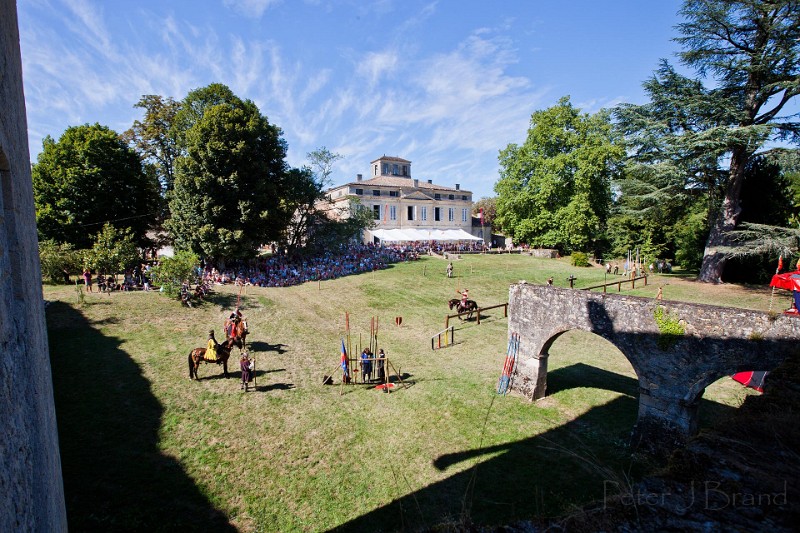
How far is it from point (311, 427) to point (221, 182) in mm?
19150

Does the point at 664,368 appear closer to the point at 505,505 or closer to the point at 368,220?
the point at 505,505

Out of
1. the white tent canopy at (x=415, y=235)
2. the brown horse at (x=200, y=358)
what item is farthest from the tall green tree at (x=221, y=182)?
the white tent canopy at (x=415, y=235)

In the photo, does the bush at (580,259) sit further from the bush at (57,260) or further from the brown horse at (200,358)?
the bush at (57,260)

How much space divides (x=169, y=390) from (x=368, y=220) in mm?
29271

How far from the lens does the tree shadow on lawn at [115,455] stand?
7.03m

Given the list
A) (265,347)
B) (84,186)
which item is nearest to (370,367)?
(265,347)

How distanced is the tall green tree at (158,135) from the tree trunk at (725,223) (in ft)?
125

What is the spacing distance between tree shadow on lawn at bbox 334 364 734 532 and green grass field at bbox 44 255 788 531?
44 millimetres

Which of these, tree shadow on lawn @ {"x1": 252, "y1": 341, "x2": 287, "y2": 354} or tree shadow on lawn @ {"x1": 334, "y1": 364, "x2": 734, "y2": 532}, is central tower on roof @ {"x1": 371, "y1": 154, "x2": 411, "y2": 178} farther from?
tree shadow on lawn @ {"x1": 334, "y1": 364, "x2": 734, "y2": 532}

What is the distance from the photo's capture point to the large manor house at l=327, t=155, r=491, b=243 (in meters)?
47.2

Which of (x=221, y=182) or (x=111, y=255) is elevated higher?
(x=221, y=182)

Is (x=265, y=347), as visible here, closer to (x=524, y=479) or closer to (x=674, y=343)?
(x=524, y=479)

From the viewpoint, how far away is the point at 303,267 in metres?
28.6

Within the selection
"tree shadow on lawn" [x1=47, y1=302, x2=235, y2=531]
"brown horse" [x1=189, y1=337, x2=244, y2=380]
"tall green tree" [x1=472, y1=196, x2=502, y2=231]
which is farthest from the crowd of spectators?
"tall green tree" [x1=472, y1=196, x2=502, y2=231]
